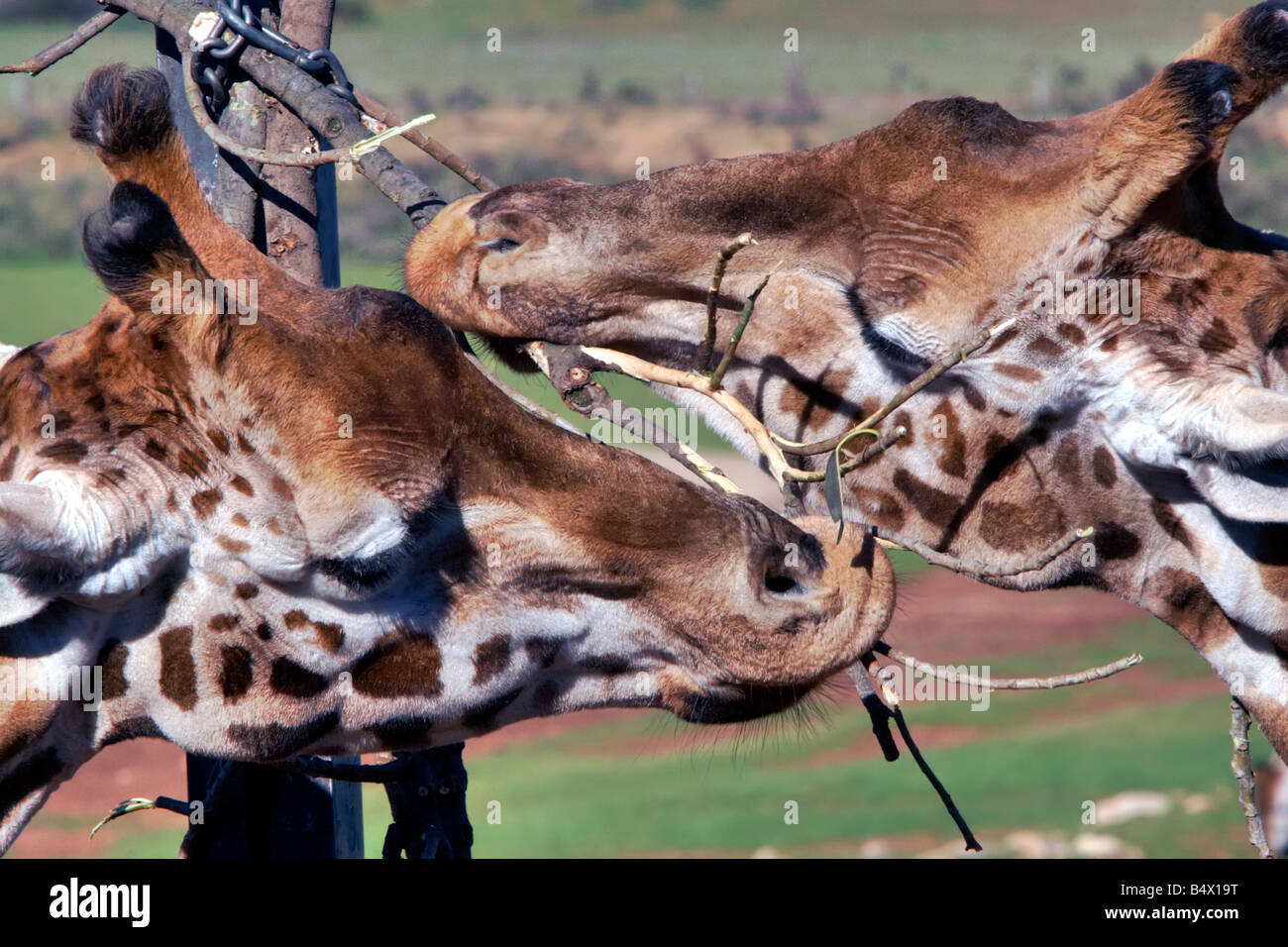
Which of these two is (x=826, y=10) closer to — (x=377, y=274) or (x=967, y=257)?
(x=377, y=274)

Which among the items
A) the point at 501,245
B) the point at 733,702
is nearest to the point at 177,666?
the point at 733,702

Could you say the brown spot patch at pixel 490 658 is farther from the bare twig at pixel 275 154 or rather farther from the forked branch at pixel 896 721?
the bare twig at pixel 275 154

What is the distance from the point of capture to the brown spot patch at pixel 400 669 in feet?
6.39

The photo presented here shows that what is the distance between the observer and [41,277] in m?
20.4

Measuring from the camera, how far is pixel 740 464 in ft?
56.6

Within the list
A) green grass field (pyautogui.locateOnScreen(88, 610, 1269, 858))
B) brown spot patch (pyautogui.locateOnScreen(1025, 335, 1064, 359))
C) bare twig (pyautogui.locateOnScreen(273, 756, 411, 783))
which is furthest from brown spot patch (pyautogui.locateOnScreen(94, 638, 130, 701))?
green grass field (pyautogui.locateOnScreen(88, 610, 1269, 858))

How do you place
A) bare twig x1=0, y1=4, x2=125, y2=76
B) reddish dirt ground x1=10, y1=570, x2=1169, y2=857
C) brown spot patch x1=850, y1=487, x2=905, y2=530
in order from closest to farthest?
1. brown spot patch x1=850, y1=487, x2=905, y2=530
2. bare twig x1=0, y1=4, x2=125, y2=76
3. reddish dirt ground x1=10, y1=570, x2=1169, y2=857

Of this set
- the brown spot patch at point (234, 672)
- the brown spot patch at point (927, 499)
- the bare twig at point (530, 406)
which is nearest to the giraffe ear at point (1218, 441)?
the brown spot patch at point (927, 499)

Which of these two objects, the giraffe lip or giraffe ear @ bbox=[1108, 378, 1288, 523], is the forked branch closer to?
the giraffe lip

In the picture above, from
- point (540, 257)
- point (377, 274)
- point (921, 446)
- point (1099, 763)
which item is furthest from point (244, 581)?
point (377, 274)

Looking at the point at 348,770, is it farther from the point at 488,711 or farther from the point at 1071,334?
the point at 1071,334

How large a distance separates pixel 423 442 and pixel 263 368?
0.24m

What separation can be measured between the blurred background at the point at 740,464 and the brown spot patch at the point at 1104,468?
42 centimetres

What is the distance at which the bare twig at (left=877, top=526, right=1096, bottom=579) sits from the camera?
2.24m
